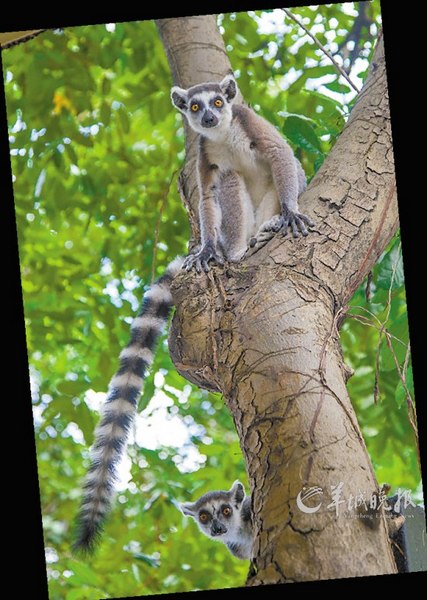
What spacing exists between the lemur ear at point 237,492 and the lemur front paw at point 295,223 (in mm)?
1575

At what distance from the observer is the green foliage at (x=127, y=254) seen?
3.75 meters

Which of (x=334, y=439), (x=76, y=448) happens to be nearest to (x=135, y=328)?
(x=76, y=448)

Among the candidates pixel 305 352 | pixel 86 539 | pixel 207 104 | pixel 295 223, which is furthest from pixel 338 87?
pixel 86 539

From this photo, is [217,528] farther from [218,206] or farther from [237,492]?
[218,206]

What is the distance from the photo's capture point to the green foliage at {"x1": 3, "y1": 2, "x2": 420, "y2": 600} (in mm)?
3754

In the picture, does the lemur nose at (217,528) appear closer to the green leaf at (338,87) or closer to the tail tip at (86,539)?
the tail tip at (86,539)

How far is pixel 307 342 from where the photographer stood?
7.57 feet

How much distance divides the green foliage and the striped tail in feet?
0.73

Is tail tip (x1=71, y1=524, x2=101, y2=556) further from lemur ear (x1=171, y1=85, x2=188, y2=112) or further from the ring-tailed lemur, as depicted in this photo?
lemur ear (x1=171, y1=85, x2=188, y2=112)

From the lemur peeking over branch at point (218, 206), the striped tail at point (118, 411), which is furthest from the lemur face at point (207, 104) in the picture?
the striped tail at point (118, 411)

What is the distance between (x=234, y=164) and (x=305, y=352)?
200 cm

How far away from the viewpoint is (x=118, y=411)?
303cm

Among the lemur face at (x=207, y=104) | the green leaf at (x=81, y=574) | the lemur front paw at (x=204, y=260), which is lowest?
the green leaf at (x=81, y=574)

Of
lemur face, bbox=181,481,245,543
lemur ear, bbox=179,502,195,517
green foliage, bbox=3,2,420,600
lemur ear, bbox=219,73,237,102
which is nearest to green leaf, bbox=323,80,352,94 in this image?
green foliage, bbox=3,2,420,600
